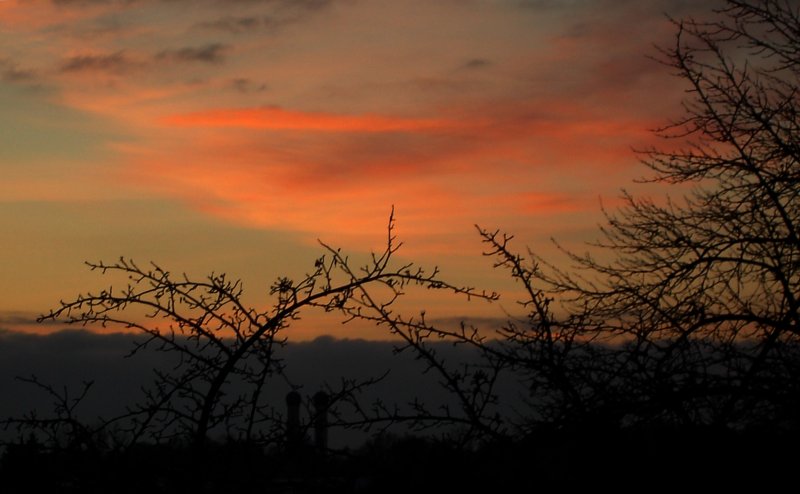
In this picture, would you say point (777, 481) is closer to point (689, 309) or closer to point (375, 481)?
point (375, 481)

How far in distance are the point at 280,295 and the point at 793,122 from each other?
7126 millimetres

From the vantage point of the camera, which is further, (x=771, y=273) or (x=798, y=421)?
(x=771, y=273)

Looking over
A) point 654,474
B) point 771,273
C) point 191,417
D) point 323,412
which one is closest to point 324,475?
point 323,412

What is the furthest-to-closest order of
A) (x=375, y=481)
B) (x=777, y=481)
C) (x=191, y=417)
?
1. (x=191, y=417)
2. (x=375, y=481)
3. (x=777, y=481)

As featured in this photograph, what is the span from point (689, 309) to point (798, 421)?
4.87 meters

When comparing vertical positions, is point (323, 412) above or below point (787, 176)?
below

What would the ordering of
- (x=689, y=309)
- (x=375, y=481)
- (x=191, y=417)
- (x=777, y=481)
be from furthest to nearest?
1. (x=689, y=309)
2. (x=191, y=417)
3. (x=375, y=481)
4. (x=777, y=481)

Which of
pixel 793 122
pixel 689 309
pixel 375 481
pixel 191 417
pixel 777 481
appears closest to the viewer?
pixel 777 481

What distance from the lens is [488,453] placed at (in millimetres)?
4695

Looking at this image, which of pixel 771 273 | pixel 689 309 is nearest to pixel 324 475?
pixel 689 309

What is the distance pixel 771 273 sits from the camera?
9805mm

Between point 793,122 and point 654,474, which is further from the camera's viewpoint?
point 793,122

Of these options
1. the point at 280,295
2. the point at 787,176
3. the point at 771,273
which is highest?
the point at 787,176

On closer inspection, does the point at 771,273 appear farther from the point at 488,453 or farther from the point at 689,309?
the point at 488,453
